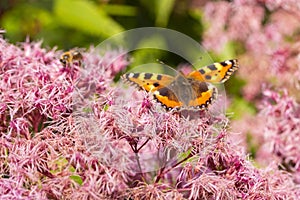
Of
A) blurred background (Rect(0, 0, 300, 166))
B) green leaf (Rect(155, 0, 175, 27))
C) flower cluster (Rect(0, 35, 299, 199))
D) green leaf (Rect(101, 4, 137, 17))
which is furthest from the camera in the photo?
green leaf (Rect(101, 4, 137, 17))

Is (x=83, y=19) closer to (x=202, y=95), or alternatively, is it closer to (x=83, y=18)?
(x=83, y=18)

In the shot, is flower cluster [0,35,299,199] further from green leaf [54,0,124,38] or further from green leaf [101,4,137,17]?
green leaf [101,4,137,17]

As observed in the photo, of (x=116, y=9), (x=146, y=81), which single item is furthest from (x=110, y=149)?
(x=116, y=9)

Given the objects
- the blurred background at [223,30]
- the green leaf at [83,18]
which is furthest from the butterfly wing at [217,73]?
the green leaf at [83,18]

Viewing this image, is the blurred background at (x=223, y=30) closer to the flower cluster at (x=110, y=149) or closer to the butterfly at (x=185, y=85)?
the butterfly at (x=185, y=85)

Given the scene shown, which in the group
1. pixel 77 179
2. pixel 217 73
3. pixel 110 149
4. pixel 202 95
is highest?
pixel 217 73

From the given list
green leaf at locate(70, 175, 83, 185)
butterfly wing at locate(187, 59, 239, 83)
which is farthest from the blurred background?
Answer: green leaf at locate(70, 175, 83, 185)

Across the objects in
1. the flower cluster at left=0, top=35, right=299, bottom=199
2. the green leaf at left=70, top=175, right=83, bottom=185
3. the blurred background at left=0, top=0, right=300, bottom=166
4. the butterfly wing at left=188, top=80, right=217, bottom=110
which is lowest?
the green leaf at left=70, top=175, right=83, bottom=185
